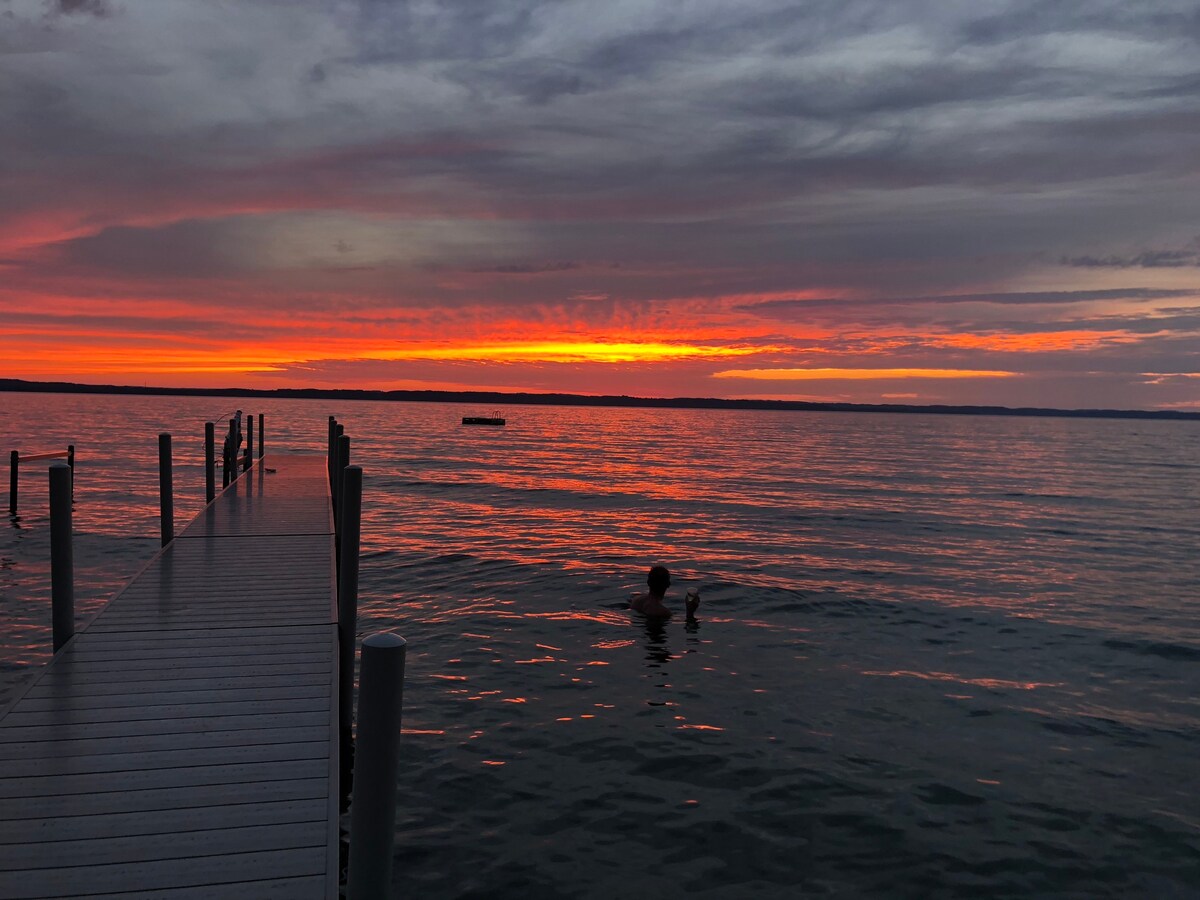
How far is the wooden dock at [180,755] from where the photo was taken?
4.34m

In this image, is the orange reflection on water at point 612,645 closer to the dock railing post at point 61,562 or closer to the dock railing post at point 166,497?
the dock railing post at point 61,562

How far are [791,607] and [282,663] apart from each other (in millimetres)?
10589

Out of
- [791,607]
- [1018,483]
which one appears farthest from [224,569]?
[1018,483]

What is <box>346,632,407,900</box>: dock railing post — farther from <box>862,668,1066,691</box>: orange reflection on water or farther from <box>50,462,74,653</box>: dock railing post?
<box>862,668,1066,691</box>: orange reflection on water

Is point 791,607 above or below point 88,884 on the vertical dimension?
below

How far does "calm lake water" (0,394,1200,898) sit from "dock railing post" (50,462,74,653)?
340 centimetres

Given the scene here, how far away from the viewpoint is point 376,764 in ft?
12.1

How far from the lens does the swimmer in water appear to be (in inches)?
541

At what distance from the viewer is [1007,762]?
905 centimetres

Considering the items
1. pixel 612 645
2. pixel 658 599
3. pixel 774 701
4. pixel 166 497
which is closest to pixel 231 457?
pixel 166 497

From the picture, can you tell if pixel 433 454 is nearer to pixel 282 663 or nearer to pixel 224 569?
pixel 224 569

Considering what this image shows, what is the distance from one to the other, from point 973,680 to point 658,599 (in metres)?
5.01

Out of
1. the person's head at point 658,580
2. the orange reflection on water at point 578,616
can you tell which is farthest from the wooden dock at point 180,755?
the person's head at point 658,580

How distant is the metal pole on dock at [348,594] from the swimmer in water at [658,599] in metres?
6.14
